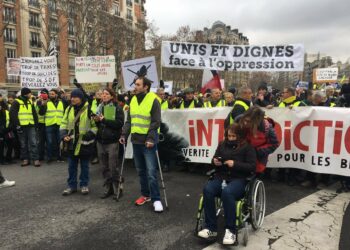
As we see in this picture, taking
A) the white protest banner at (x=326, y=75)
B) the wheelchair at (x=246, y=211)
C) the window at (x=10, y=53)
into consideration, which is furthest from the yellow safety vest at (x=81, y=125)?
the window at (x=10, y=53)

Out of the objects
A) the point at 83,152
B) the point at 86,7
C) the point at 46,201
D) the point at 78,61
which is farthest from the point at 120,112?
the point at 86,7

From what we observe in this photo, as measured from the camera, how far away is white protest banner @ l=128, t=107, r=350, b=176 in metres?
6.04

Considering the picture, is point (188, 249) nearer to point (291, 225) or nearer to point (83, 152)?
point (291, 225)

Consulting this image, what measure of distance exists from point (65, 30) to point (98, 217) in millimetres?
53534

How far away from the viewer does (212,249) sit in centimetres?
373

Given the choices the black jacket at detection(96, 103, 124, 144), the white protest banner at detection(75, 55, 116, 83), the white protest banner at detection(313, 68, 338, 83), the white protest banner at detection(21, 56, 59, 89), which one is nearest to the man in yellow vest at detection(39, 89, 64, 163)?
the white protest banner at detection(75, 55, 116, 83)

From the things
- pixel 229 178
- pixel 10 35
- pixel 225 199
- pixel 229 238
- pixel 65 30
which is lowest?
pixel 229 238

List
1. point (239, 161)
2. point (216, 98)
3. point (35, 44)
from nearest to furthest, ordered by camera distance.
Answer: point (239, 161), point (216, 98), point (35, 44)

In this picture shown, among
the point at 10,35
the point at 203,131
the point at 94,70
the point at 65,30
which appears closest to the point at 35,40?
the point at 10,35

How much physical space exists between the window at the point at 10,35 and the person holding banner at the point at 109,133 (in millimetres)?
46639

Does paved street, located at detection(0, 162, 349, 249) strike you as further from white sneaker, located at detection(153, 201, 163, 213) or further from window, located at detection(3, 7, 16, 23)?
window, located at detection(3, 7, 16, 23)

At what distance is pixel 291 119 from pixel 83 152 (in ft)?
12.9

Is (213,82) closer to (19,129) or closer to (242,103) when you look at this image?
(242,103)

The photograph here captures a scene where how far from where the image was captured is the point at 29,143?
27.6 feet
